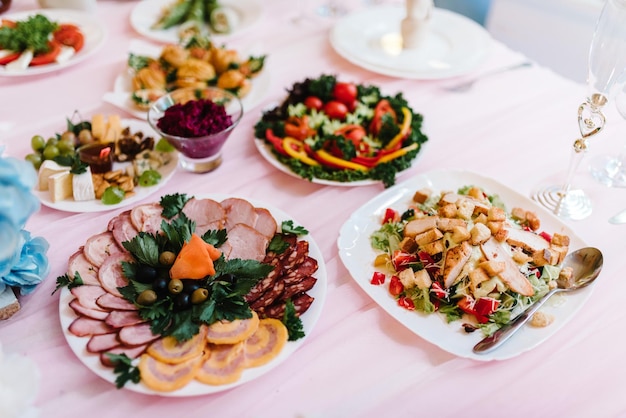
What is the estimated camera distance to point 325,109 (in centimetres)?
198

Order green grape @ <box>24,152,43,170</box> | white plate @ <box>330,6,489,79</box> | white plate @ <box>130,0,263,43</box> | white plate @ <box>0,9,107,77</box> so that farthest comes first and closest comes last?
white plate @ <box>130,0,263,43</box>
white plate @ <box>330,6,489,79</box>
white plate @ <box>0,9,107,77</box>
green grape @ <box>24,152,43,170</box>

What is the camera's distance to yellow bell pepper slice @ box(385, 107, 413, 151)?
1804 millimetres

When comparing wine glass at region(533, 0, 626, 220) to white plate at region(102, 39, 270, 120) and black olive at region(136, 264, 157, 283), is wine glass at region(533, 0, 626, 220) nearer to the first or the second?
white plate at region(102, 39, 270, 120)

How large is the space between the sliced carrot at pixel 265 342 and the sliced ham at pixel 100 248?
43 centimetres

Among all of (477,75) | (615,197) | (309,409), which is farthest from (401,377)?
(477,75)

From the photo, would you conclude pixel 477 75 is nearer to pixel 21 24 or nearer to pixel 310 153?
pixel 310 153

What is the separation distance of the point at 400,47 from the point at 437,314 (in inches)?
58.3

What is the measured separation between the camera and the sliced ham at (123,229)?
4.58ft

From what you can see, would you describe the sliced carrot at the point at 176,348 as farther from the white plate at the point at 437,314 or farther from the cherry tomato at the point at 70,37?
the cherry tomato at the point at 70,37

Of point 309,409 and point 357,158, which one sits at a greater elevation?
point 357,158

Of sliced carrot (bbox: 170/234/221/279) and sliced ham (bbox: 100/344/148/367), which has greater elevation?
sliced carrot (bbox: 170/234/221/279)

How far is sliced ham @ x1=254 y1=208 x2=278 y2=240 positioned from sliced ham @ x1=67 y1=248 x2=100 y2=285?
0.43 m

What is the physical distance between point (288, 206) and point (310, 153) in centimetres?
22

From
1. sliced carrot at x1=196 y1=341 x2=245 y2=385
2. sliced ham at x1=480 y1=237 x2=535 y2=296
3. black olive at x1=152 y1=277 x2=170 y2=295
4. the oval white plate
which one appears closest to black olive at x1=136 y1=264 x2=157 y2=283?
black olive at x1=152 y1=277 x2=170 y2=295
